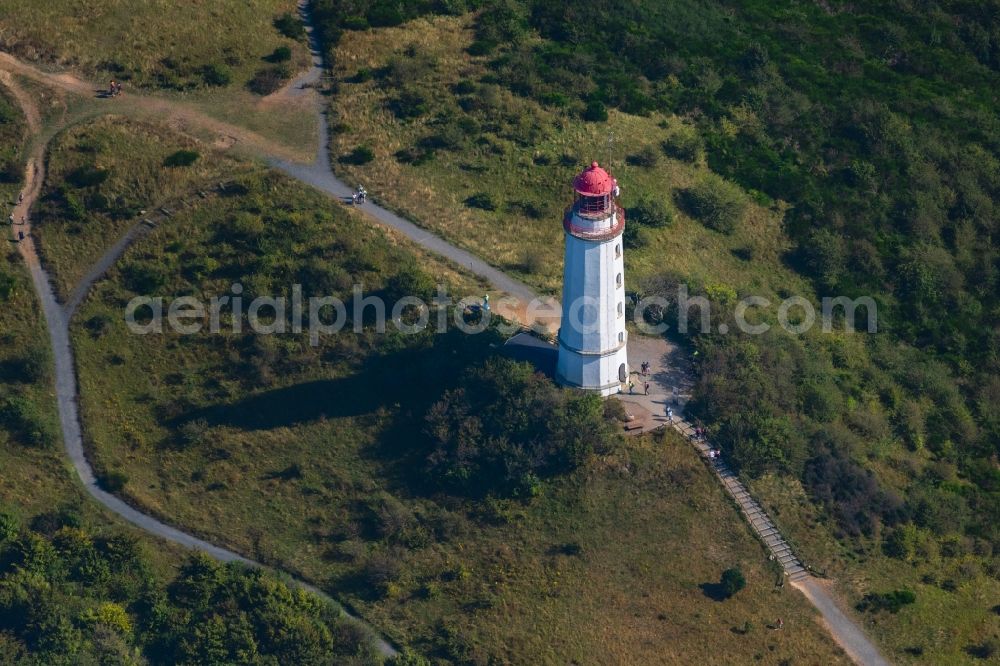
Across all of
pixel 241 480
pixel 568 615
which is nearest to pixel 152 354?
pixel 241 480

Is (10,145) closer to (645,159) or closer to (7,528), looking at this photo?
(7,528)

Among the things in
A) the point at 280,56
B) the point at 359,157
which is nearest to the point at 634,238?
the point at 359,157

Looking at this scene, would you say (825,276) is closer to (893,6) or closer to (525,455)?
(525,455)

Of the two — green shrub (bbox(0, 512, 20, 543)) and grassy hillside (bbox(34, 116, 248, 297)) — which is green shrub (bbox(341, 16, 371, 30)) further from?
green shrub (bbox(0, 512, 20, 543))

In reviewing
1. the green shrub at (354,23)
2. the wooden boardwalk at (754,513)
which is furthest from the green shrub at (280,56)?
the wooden boardwalk at (754,513)

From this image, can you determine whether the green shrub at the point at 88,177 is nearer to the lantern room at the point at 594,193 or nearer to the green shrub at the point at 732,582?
the lantern room at the point at 594,193
